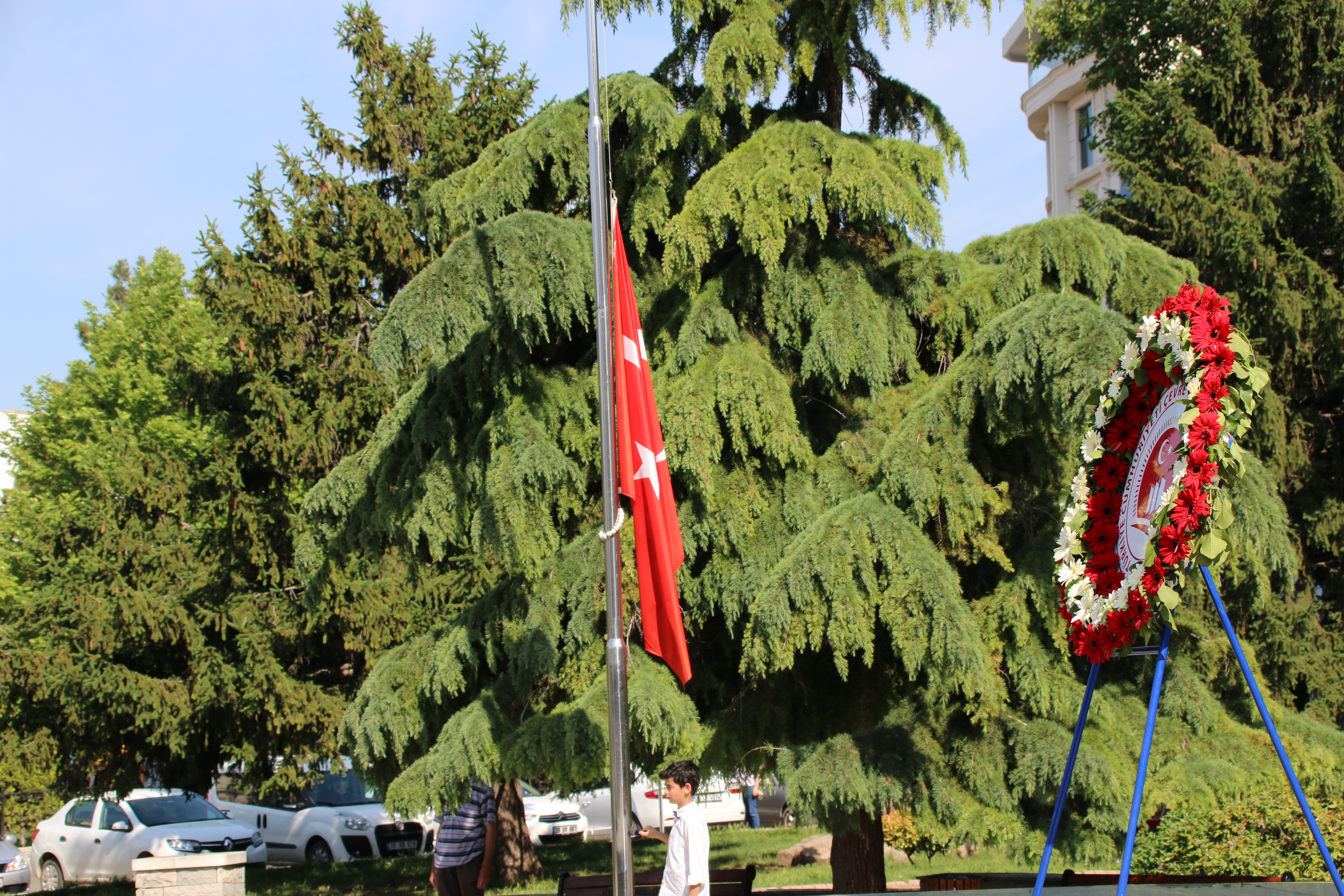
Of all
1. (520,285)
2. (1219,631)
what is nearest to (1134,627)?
(520,285)

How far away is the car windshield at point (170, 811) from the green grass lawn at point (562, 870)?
1062 millimetres

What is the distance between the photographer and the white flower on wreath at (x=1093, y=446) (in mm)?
5762

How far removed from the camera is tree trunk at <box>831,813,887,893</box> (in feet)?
28.4

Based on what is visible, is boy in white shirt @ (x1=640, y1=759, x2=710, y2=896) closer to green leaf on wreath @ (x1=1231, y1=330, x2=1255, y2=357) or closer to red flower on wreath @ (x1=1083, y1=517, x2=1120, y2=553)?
red flower on wreath @ (x1=1083, y1=517, x2=1120, y2=553)

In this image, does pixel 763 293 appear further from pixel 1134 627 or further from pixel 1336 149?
pixel 1336 149

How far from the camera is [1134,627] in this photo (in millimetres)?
5059

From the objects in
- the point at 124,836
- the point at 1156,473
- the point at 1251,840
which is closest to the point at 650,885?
the point at 1251,840

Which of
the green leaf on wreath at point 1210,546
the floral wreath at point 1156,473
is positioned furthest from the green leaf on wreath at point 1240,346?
the green leaf on wreath at point 1210,546

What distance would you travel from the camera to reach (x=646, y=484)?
5.42m

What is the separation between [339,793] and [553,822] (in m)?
4.26

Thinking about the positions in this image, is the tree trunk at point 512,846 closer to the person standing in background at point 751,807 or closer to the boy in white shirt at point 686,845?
the person standing in background at point 751,807

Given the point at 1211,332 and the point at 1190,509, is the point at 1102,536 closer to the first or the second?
the point at 1190,509

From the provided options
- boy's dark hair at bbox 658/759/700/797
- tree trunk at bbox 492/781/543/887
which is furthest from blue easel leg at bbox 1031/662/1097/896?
tree trunk at bbox 492/781/543/887

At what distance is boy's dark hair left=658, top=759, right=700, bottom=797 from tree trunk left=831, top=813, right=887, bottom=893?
3340 millimetres
